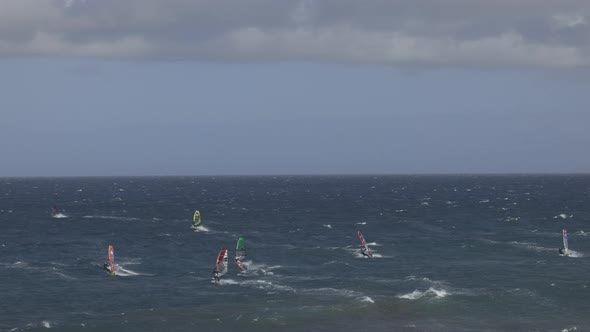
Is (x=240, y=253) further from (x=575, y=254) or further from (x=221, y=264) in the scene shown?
(x=575, y=254)

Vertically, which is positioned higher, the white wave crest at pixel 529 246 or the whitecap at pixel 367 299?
the white wave crest at pixel 529 246

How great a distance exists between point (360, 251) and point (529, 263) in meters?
29.6

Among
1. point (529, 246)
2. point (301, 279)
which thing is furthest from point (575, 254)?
point (301, 279)

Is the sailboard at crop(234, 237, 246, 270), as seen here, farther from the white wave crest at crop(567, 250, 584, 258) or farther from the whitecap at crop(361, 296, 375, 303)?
the white wave crest at crop(567, 250, 584, 258)

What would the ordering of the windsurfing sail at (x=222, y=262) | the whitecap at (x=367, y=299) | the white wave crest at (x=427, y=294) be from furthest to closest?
the windsurfing sail at (x=222, y=262) → the white wave crest at (x=427, y=294) → the whitecap at (x=367, y=299)

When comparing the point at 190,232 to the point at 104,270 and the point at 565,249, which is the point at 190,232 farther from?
the point at 565,249

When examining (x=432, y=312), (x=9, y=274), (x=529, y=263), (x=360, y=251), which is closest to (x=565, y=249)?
(x=529, y=263)

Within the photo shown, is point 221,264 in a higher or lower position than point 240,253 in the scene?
lower

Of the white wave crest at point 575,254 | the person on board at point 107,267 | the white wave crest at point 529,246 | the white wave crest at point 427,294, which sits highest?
the person on board at point 107,267

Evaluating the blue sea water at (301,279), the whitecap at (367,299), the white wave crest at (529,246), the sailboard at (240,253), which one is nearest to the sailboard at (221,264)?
the blue sea water at (301,279)

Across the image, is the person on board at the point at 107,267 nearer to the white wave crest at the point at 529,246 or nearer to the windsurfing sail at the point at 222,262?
the windsurfing sail at the point at 222,262

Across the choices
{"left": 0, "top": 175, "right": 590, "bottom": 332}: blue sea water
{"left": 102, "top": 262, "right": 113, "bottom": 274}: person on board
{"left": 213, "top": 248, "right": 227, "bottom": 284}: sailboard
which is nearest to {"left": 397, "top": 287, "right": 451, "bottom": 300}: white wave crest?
{"left": 0, "top": 175, "right": 590, "bottom": 332}: blue sea water

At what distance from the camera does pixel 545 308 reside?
8456 centimetres

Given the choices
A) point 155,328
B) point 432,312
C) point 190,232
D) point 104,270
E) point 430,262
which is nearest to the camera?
point 155,328
